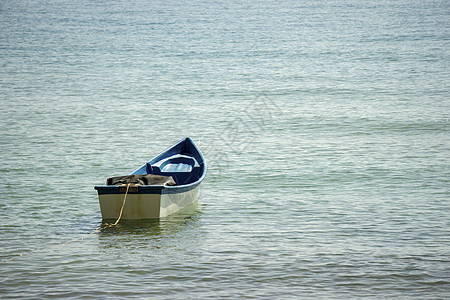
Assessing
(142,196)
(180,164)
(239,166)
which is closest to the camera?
(142,196)

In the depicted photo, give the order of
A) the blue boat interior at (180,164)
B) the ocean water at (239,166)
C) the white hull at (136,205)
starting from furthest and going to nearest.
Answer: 1. the blue boat interior at (180,164)
2. the white hull at (136,205)
3. the ocean water at (239,166)

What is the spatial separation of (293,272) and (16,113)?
18329 millimetres

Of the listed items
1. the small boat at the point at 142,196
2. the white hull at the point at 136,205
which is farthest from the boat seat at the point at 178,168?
the white hull at the point at 136,205

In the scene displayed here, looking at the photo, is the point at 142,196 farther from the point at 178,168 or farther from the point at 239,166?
the point at 239,166

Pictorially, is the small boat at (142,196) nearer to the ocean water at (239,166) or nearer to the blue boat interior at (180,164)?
the ocean water at (239,166)

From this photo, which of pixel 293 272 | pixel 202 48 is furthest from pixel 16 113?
pixel 202 48

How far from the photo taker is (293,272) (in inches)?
390

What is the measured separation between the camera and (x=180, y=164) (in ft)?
49.7

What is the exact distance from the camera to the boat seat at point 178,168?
1442cm

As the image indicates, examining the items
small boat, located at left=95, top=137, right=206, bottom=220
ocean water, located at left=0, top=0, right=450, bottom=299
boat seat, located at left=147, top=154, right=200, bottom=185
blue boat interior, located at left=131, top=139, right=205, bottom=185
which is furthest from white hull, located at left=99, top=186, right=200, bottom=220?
boat seat, located at left=147, top=154, right=200, bottom=185

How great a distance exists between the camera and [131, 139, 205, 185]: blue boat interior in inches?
567


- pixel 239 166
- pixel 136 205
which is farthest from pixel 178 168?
pixel 239 166

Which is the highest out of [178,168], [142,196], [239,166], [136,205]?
[178,168]

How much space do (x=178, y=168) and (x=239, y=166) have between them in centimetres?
325
